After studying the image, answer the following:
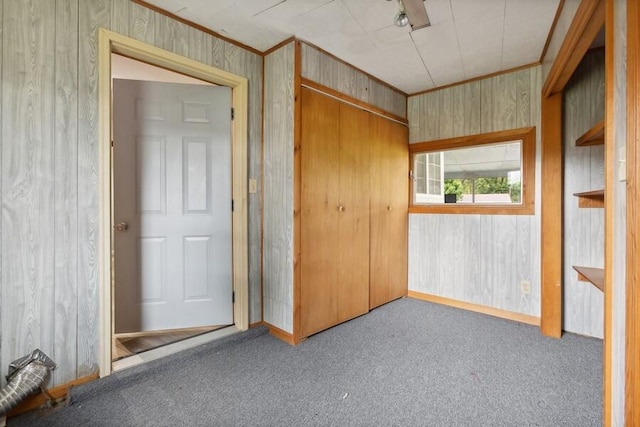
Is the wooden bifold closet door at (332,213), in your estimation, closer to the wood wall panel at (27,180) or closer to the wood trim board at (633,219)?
the wood wall panel at (27,180)

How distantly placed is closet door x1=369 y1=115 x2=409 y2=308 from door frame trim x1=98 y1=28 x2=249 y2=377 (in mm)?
1298

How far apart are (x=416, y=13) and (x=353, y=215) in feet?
5.34

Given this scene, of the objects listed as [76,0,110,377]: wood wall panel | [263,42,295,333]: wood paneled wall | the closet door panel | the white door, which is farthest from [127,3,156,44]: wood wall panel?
the closet door panel

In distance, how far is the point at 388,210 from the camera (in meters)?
3.33

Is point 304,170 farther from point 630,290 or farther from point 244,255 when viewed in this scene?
point 630,290

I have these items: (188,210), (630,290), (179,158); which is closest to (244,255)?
(188,210)

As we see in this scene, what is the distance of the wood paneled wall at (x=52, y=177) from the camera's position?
1555 mm

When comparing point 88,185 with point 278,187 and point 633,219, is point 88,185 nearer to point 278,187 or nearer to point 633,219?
point 278,187

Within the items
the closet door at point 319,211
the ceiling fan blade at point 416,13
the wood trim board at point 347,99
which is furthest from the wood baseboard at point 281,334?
the ceiling fan blade at point 416,13

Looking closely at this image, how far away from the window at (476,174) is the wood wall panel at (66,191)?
3.12 metres

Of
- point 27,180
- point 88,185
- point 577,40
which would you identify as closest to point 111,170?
point 88,185

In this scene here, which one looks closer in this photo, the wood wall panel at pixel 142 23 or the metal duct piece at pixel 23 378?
the metal duct piece at pixel 23 378

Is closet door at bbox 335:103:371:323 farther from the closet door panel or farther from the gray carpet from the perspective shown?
the gray carpet

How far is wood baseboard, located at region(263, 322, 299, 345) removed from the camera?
2398mm
